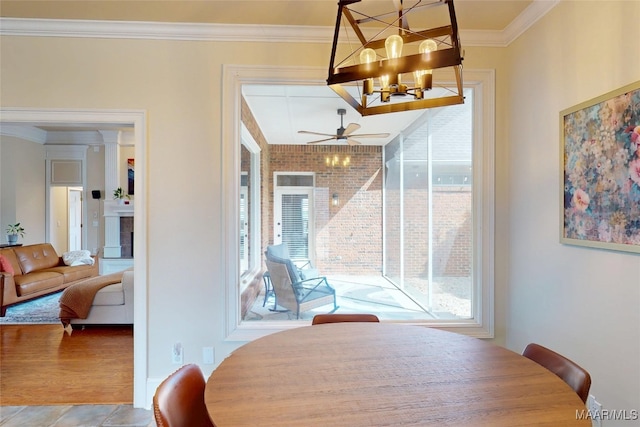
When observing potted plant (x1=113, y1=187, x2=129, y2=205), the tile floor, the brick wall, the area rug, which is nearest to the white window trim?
the tile floor

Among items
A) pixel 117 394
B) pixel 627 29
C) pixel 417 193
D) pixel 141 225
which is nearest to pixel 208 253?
pixel 141 225

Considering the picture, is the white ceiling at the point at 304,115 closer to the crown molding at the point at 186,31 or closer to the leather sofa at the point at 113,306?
the crown molding at the point at 186,31

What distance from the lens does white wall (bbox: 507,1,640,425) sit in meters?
1.52

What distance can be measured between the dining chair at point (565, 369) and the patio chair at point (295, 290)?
2.11 m

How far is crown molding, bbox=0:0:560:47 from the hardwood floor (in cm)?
264

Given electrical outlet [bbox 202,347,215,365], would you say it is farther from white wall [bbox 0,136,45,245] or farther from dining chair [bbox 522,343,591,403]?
white wall [bbox 0,136,45,245]

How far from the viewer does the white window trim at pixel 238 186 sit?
2.34m

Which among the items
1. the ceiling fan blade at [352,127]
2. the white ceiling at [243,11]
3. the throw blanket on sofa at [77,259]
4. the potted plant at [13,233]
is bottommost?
the throw blanket on sofa at [77,259]

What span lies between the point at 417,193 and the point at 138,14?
12.5 feet

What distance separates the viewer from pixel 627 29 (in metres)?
1.49

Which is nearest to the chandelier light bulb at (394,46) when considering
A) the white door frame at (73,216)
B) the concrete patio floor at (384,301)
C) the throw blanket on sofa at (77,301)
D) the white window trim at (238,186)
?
the white window trim at (238,186)

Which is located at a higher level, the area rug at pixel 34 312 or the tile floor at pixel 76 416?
the area rug at pixel 34 312

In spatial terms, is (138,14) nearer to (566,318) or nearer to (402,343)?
(402,343)

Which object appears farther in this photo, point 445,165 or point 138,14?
point 445,165
